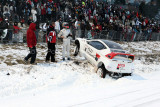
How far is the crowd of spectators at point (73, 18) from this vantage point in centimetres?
1680

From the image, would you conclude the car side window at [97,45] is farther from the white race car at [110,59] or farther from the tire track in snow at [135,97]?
the tire track in snow at [135,97]

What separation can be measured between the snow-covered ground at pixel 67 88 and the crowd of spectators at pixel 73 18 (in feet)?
20.9

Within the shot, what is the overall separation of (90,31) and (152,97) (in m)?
11.9

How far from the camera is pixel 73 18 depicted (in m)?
20.9

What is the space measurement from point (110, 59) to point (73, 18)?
43.5 feet

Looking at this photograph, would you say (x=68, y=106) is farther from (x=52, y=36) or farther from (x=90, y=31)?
(x=90, y=31)

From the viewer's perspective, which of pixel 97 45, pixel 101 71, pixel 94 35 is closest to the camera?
pixel 101 71

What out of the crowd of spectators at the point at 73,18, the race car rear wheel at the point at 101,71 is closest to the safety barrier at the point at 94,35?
the crowd of spectators at the point at 73,18

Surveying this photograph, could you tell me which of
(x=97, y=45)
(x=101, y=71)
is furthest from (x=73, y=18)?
(x=101, y=71)

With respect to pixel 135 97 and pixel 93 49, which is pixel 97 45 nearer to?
pixel 93 49

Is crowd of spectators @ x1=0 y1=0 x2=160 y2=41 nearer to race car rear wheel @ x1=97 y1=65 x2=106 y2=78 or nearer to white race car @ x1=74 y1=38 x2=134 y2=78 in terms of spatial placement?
white race car @ x1=74 y1=38 x2=134 y2=78

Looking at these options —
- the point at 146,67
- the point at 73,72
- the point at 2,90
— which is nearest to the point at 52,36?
the point at 73,72

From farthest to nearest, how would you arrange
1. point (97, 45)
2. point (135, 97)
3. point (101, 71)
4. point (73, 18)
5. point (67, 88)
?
1. point (73, 18)
2. point (97, 45)
3. point (101, 71)
4. point (67, 88)
5. point (135, 97)

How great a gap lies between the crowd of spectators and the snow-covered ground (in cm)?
638
